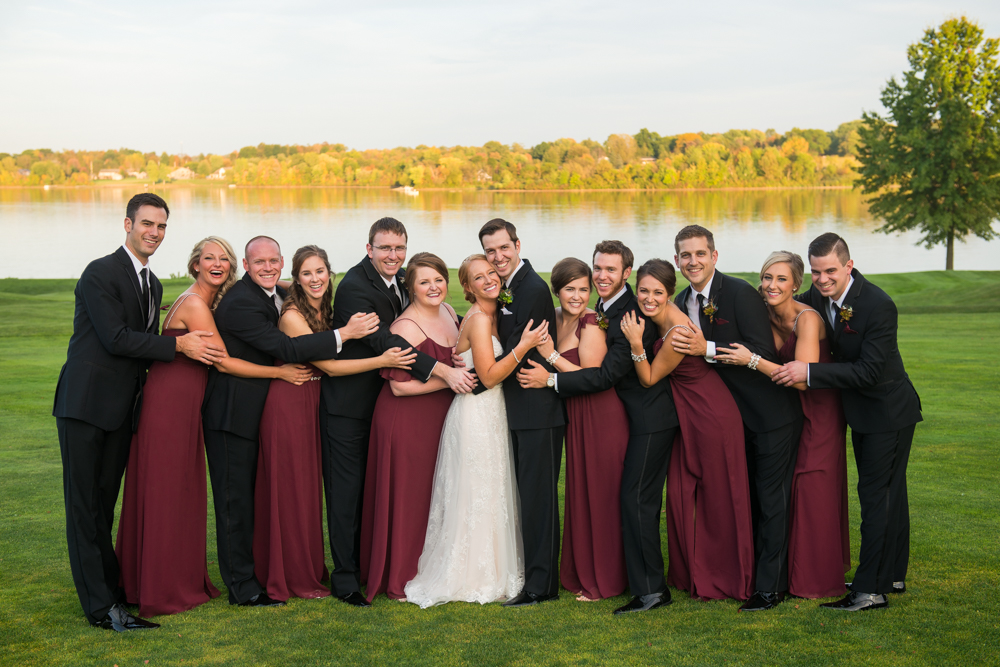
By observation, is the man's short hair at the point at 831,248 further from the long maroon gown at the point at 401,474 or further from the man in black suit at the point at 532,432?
the long maroon gown at the point at 401,474

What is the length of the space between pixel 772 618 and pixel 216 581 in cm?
411

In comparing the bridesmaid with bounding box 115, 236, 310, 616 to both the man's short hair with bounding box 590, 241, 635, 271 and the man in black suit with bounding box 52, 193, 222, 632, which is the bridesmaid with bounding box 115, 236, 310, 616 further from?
the man's short hair with bounding box 590, 241, 635, 271

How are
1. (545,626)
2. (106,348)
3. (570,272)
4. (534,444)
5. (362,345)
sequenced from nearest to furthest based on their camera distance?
1. (545,626)
2. (106,348)
3. (570,272)
4. (534,444)
5. (362,345)

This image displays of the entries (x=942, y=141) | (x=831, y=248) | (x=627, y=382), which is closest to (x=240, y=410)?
(x=627, y=382)

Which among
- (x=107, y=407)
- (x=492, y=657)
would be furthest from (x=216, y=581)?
(x=492, y=657)

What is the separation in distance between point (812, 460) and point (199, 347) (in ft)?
13.9

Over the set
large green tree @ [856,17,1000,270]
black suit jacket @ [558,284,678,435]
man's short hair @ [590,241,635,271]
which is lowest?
black suit jacket @ [558,284,678,435]

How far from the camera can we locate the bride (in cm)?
558

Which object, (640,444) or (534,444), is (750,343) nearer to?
(640,444)

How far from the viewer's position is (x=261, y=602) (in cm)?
559

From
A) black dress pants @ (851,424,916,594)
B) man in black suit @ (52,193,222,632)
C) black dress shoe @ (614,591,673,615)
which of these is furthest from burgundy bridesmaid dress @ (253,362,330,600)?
black dress pants @ (851,424,916,594)

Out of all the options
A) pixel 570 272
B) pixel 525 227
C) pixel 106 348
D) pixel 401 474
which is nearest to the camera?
pixel 106 348

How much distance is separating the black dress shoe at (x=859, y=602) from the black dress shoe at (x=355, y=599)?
309 centimetres

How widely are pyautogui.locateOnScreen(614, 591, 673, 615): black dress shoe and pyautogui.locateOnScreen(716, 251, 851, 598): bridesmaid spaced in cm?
89
